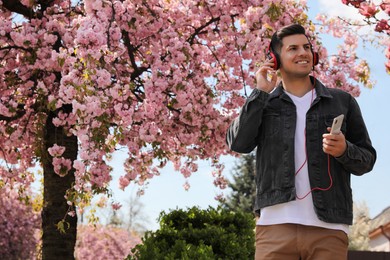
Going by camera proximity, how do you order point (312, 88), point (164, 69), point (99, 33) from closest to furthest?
point (312, 88) → point (99, 33) → point (164, 69)

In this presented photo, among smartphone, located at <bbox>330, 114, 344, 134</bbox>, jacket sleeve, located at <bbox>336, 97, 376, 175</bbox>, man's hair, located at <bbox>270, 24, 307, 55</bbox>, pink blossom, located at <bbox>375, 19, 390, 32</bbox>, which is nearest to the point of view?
smartphone, located at <bbox>330, 114, 344, 134</bbox>

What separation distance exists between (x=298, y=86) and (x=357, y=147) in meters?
0.49

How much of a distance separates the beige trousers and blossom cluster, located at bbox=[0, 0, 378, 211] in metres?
4.06

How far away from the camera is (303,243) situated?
→ 10.5ft

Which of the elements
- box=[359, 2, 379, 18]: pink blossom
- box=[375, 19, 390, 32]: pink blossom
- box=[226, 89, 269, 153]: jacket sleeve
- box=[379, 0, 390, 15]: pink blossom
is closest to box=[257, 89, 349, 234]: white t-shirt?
box=[226, 89, 269, 153]: jacket sleeve

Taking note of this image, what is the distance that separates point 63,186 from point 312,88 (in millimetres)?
7026

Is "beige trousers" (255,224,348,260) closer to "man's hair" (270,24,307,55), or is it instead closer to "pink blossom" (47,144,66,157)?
"man's hair" (270,24,307,55)

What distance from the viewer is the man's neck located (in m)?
3.54

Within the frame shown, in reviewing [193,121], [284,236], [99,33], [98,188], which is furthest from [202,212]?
[284,236]

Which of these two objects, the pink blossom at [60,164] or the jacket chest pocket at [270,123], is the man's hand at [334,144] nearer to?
the jacket chest pocket at [270,123]

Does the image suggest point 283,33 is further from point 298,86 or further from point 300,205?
point 300,205

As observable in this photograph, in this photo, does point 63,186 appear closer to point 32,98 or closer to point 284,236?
point 32,98

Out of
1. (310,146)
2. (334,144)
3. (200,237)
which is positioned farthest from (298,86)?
(200,237)

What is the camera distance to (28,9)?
32.7 feet
